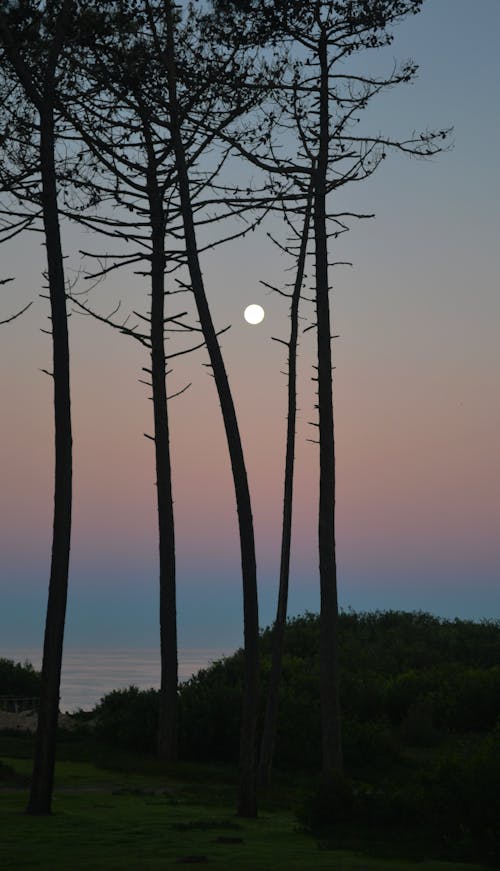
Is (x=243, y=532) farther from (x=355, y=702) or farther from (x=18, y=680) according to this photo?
(x=18, y=680)

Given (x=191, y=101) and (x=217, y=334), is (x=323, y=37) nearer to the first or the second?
(x=191, y=101)

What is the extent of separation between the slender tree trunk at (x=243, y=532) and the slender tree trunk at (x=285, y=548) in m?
3.50

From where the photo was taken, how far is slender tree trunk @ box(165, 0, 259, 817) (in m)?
15.8

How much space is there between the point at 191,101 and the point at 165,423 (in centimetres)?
742

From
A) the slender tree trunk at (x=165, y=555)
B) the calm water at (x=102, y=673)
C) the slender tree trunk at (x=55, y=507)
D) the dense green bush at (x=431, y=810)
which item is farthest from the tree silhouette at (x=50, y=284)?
the calm water at (x=102, y=673)

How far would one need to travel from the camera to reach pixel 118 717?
26.3m

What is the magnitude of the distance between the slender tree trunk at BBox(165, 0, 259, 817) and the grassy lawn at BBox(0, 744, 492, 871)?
2.36 ft

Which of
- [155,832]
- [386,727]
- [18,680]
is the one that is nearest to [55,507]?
[155,832]

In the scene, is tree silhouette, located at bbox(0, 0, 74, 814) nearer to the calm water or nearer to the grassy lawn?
the grassy lawn

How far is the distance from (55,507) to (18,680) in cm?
2332

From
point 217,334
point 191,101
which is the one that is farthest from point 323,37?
point 217,334

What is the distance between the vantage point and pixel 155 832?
515 inches

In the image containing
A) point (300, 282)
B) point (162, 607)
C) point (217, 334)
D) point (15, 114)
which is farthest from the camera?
point (162, 607)

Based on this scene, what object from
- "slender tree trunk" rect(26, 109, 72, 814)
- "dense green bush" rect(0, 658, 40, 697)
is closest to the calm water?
"dense green bush" rect(0, 658, 40, 697)
